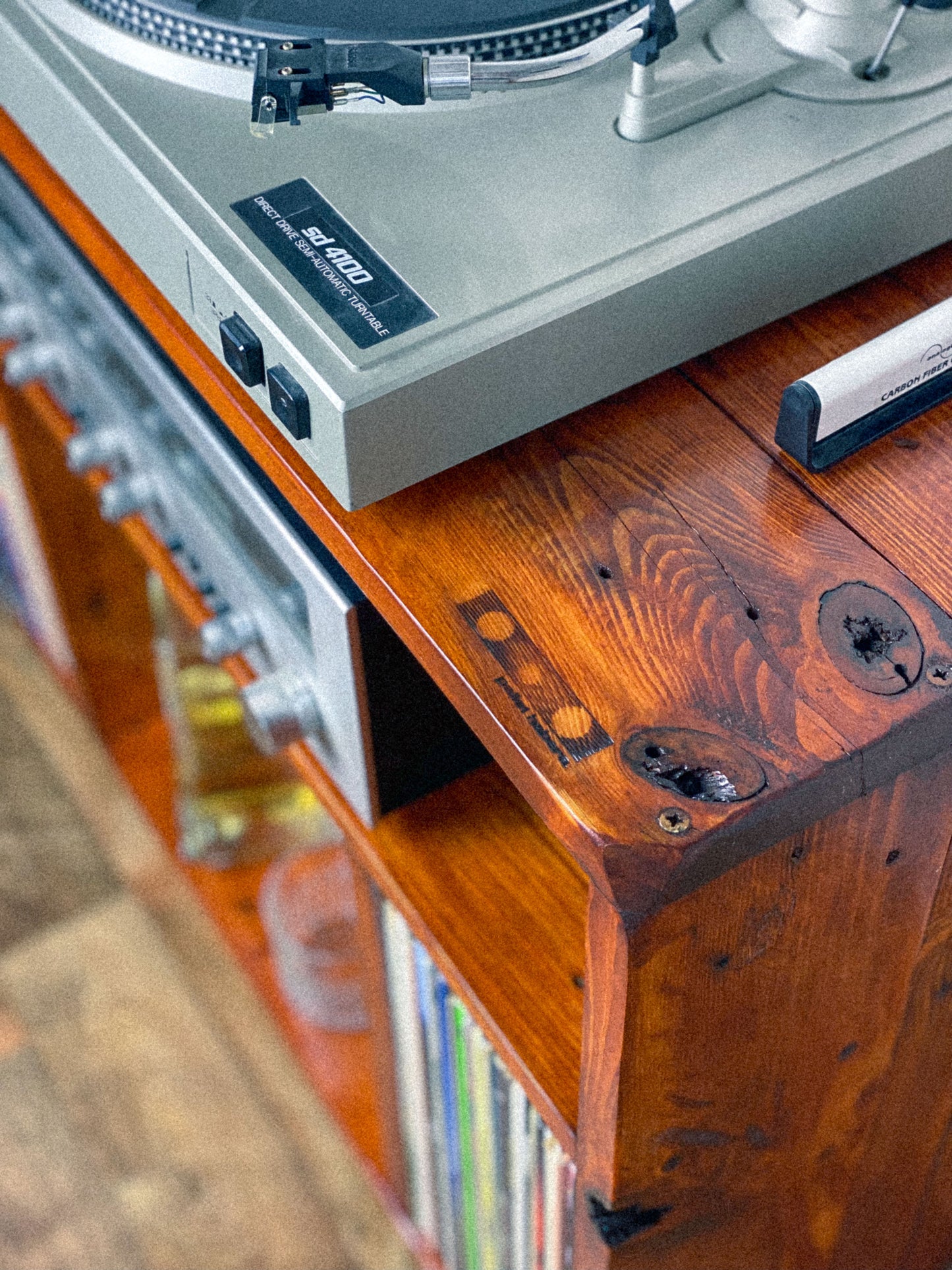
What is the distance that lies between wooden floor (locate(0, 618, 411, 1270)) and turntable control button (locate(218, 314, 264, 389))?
83 centimetres

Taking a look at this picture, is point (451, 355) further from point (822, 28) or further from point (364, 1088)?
point (364, 1088)

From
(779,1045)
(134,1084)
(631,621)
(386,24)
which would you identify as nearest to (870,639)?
(631,621)

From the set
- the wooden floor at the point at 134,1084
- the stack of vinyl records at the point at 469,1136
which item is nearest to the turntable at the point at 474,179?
the stack of vinyl records at the point at 469,1136

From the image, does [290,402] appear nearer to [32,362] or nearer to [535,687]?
[535,687]

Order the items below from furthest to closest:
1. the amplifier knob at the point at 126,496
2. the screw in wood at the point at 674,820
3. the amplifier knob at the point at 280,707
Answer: the amplifier knob at the point at 126,496, the amplifier knob at the point at 280,707, the screw in wood at the point at 674,820

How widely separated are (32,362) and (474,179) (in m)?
0.45

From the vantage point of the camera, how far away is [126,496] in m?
0.91

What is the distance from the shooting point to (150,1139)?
1.25 metres

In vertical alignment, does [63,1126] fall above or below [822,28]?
below

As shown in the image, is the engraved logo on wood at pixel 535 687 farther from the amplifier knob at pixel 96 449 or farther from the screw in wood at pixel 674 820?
the amplifier knob at pixel 96 449

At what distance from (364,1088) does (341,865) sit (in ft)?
0.61

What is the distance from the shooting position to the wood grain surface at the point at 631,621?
1.66 ft

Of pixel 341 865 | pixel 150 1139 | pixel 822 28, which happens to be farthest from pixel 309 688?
pixel 150 1139

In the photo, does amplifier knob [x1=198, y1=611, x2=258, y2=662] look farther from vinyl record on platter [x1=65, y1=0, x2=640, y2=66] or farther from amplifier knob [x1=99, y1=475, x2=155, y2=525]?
vinyl record on platter [x1=65, y1=0, x2=640, y2=66]
